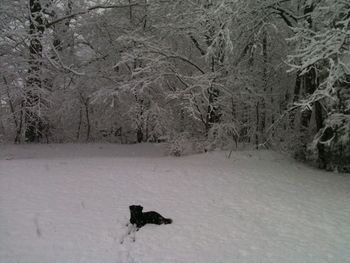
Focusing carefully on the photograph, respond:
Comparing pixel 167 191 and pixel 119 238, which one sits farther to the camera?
pixel 167 191

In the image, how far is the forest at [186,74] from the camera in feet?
33.9

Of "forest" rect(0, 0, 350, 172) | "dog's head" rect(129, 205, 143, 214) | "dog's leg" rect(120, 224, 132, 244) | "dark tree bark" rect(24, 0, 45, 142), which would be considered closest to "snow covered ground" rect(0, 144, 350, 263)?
"dog's leg" rect(120, 224, 132, 244)

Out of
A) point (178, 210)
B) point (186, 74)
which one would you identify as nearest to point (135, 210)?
point (178, 210)

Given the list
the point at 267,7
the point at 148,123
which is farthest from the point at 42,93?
the point at 267,7

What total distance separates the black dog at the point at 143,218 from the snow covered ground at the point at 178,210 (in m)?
0.13

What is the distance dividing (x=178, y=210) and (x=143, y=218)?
103cm

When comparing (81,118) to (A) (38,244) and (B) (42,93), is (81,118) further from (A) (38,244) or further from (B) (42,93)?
(A) (38,244)

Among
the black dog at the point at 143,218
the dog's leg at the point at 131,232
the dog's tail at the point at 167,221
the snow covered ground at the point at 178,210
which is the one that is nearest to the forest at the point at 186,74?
the snow covered ground at the point at 178,210

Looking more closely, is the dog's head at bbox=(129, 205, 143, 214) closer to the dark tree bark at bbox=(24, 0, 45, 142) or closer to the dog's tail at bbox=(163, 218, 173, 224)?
the dog's tail at bbox=(163, 218, 173, 224)

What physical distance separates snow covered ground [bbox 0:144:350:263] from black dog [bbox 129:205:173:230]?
13 cm

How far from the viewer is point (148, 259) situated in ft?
18.2

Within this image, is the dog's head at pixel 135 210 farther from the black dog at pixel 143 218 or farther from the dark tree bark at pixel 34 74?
the dark tree bark at pixel 34 74

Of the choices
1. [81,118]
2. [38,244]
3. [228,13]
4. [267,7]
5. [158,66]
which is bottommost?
[38,244]

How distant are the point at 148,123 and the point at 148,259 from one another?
37.4 ft
